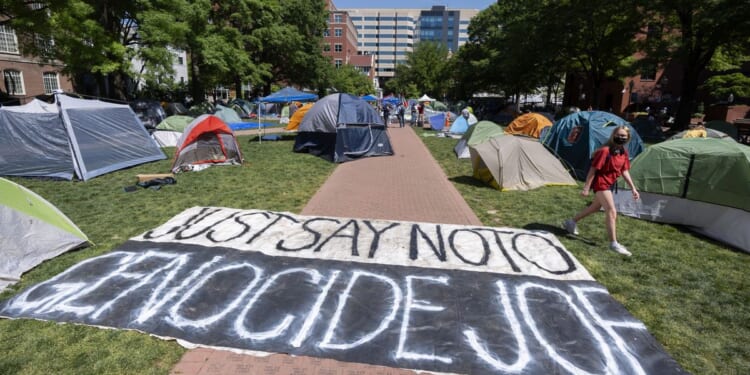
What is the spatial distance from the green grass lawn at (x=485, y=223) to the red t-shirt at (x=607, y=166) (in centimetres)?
102

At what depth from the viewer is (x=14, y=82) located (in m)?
30.2

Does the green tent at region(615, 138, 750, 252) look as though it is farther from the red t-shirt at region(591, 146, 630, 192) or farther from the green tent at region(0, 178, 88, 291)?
the green tent at region(0, 178, 88, 291)

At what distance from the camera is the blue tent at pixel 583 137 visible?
34.7 feet

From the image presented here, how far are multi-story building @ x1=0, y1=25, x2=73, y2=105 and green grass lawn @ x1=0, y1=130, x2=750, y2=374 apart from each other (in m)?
27.4

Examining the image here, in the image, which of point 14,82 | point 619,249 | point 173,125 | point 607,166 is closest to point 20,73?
point 14,82

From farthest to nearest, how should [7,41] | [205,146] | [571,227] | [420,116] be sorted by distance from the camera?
[7,41]
[420,116]
[205,146]
[571,227]

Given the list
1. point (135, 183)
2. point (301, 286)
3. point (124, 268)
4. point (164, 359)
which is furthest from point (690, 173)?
point (135, 183)

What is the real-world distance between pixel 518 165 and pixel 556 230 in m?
3.39

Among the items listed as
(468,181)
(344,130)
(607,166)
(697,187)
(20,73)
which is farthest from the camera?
(20,73)

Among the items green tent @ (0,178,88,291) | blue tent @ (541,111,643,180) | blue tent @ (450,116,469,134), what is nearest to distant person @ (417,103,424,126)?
blue tent @ (450,116,469,134)

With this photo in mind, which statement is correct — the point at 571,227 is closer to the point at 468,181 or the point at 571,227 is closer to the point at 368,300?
the point at 368,300

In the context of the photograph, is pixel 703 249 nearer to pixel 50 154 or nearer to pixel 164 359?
pixel 164 359

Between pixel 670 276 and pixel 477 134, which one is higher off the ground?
pixel 477 134

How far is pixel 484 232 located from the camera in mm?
6219
